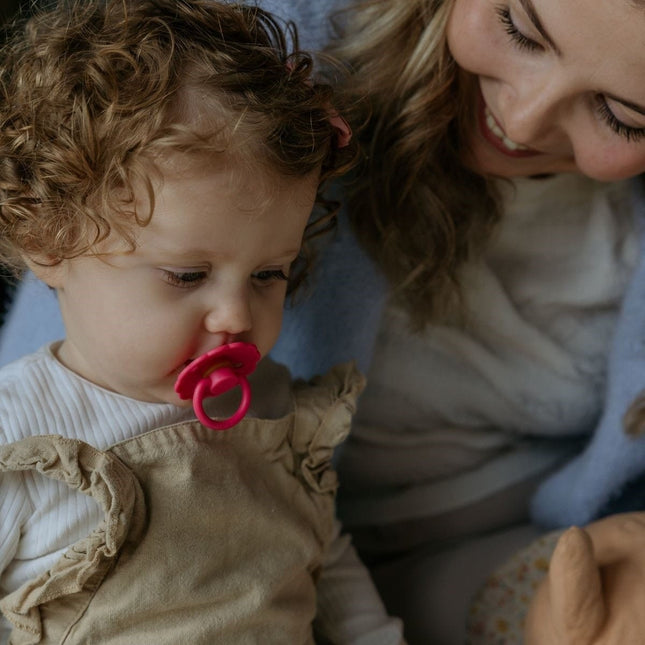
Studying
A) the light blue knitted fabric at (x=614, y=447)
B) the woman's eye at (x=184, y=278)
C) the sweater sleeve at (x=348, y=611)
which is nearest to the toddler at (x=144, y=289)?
the woman's eye at (x=184, y=278)

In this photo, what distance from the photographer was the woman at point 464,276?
94 cm

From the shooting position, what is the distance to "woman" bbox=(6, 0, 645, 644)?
3.10 ft

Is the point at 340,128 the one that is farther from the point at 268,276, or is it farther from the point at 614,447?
the point at 614,447

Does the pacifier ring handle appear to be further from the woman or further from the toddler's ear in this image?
the woman

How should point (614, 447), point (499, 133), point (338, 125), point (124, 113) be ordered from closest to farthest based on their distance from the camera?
1. point (124, 113)
2. point (338, 125)
3. point (499, 133)
4. point (614, 447)

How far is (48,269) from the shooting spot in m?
0.84

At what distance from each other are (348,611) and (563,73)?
586mm

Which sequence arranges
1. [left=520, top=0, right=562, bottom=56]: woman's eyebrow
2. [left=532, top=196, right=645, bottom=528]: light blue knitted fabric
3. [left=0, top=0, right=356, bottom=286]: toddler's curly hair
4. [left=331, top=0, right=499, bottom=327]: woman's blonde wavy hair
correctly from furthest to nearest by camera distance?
[left=532, top=196, right=645, bottom=528]: light blue knitted fabric, [left=331, top=0, right=499, bottom=327]: woman's blonde wavy hair, [left=520, top=0, right=562, bottom=56]: woman's eyebrow, [left=0, top=0, right=356, bottom=286]: toddler's curly hair

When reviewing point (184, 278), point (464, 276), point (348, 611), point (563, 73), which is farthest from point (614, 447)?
point (184, 278)

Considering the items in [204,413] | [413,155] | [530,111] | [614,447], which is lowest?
[614,447]

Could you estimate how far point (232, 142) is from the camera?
0.78m

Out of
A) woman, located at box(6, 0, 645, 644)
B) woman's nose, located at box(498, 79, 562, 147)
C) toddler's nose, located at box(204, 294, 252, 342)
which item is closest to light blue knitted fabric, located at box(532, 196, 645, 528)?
woman, located at box(6, 0, 645, 644)

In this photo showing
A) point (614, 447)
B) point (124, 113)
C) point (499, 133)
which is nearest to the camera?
point (124, 113)

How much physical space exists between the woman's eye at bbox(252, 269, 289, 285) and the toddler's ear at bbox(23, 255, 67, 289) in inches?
6.4
